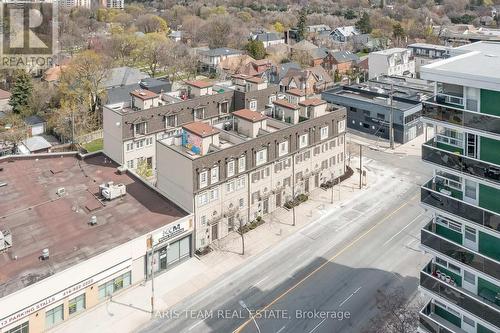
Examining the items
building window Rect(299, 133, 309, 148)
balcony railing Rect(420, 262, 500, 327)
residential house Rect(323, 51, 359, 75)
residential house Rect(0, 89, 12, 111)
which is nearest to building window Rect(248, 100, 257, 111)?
building window Rect(299, 133, 309, 148)

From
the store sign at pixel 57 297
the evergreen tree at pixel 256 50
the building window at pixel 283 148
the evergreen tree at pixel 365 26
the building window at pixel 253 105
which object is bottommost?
the store sign at pixel 57 297

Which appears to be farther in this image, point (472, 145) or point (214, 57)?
point (214, 57)

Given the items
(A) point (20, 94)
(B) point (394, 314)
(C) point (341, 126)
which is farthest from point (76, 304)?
(A) point (20, 94)

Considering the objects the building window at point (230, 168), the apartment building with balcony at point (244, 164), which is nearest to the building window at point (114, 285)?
the apartment building with balcony at point (244, 164)

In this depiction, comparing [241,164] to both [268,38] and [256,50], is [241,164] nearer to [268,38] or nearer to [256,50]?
[256,50]

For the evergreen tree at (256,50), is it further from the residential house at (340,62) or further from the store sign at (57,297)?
the store sign at (57,297)

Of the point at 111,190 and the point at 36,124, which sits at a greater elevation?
the point at 36,124
